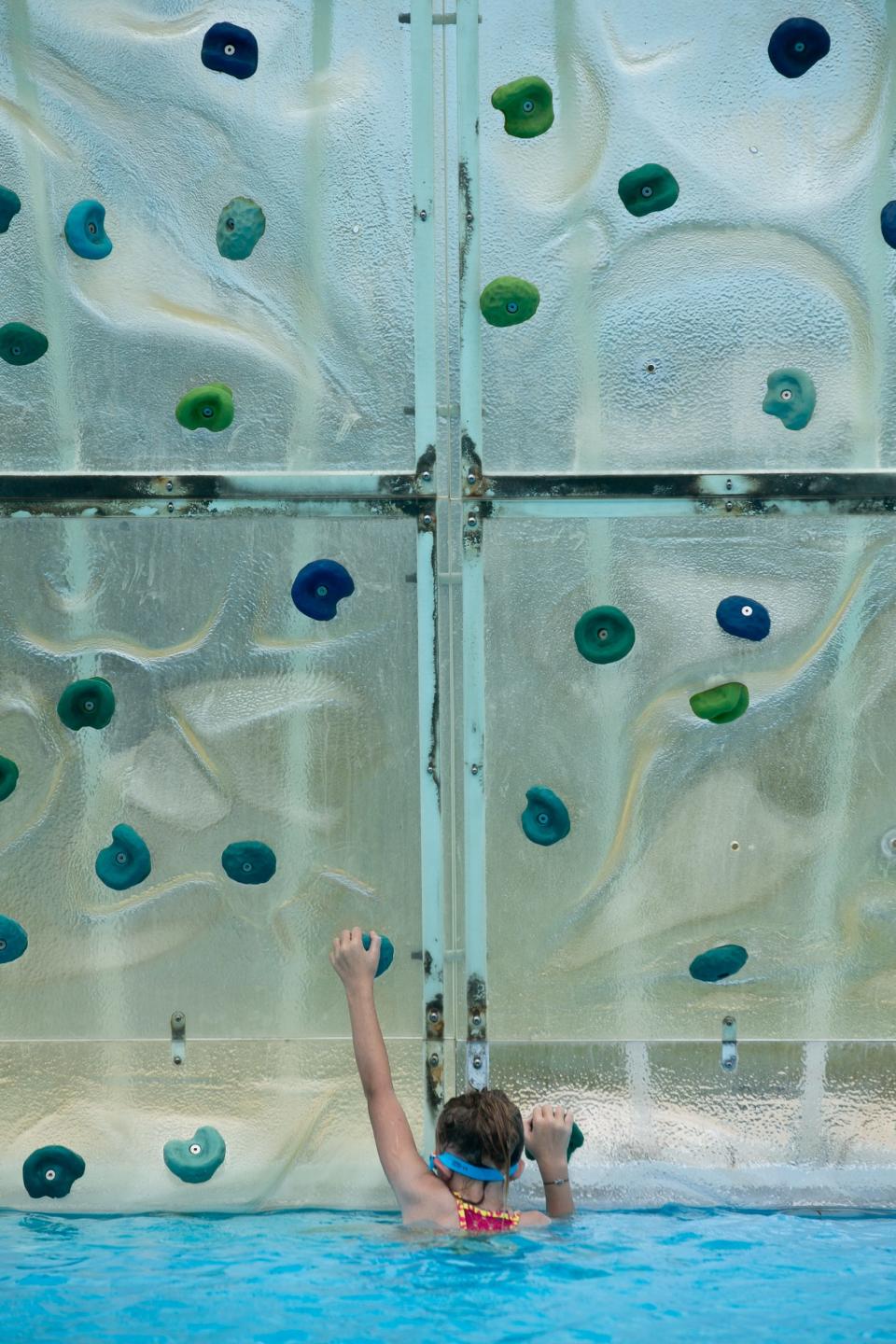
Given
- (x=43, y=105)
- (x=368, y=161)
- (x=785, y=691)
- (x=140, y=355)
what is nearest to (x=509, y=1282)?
(x=785, y=691)

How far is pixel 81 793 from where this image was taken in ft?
11.6

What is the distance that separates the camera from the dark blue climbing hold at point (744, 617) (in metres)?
3.48

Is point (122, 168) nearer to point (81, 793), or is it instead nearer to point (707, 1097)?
point (81, 793)

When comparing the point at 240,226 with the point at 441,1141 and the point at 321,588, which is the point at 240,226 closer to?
the point at 321,588

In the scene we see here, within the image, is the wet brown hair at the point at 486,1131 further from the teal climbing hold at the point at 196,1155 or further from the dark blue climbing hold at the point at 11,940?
the dark blue climbing hold at the point at 11,940

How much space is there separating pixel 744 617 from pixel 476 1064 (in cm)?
110

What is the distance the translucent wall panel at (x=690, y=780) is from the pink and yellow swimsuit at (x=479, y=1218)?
19.8 inches

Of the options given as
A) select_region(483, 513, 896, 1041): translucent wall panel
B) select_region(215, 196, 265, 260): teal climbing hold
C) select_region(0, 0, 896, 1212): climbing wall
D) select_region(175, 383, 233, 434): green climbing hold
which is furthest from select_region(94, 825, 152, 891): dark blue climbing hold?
select_region(215, 196, 265, 260): teal climbing hold

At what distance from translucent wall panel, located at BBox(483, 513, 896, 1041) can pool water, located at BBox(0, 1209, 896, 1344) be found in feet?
1.49

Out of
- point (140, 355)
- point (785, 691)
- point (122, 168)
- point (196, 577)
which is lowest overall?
A: point (785, 691)

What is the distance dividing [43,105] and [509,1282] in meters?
2.54

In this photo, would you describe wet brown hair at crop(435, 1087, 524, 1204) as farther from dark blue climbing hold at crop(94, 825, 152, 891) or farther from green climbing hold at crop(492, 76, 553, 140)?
green climbing hold at crop(492, 76, 553, 140)

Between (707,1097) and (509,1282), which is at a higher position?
(707,1097)

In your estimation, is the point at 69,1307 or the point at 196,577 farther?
the point at 196,577
